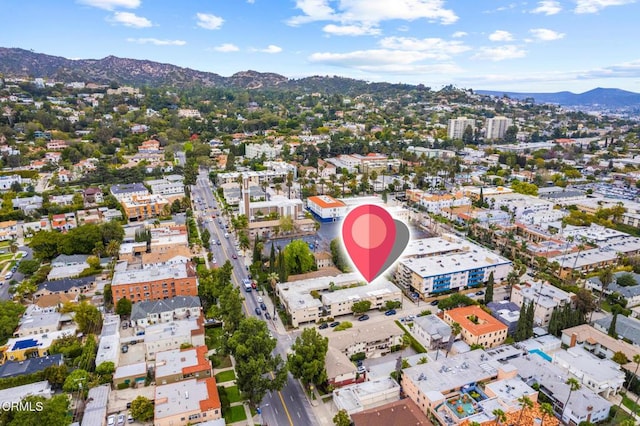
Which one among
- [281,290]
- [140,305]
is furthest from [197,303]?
[281,290]

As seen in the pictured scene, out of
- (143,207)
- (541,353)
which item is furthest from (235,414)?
(143,207)

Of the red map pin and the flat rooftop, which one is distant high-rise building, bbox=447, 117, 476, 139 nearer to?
the flat rooftop

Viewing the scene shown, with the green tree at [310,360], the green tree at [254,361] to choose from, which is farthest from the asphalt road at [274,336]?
the green tree at [310,360]

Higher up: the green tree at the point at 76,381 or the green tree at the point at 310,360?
the green tree at the point at 310,360

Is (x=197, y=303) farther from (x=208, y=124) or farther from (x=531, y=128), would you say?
(x=531, y=128)

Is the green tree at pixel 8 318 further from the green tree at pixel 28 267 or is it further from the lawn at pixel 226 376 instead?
the lawn at pixel 226 376

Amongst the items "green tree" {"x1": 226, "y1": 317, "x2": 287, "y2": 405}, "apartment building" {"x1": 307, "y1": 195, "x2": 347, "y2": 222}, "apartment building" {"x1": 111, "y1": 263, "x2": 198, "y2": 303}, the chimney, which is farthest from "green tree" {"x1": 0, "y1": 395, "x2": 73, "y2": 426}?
"apartment building" {"x1": 307, "y1": 195, "x2": 347, "y2": 222}
